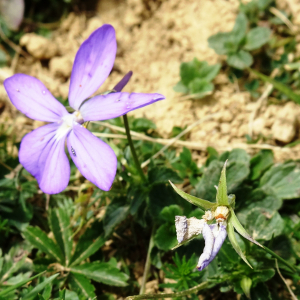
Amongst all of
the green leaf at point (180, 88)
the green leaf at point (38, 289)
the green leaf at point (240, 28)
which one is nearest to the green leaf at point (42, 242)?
the green leaf at point (38, 289)

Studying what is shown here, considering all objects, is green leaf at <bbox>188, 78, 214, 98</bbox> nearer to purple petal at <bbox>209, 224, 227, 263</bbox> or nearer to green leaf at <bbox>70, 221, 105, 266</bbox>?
green leaf at <bbox>70, 221, 105, 266</bbox>

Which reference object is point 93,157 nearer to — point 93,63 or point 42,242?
point 93,63

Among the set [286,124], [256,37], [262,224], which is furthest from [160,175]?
[256,37]

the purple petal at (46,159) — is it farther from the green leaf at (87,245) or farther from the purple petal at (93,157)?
the green leaf at (87,245)

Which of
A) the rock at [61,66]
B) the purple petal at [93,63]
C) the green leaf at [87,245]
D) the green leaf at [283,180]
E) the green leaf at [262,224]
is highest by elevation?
the purple petal at [93,63]

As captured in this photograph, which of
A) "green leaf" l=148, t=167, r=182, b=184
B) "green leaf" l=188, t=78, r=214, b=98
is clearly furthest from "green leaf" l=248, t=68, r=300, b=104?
"green leaf" l=148, t=167, r=182, b=184

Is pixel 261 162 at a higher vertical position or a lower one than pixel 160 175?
lower
